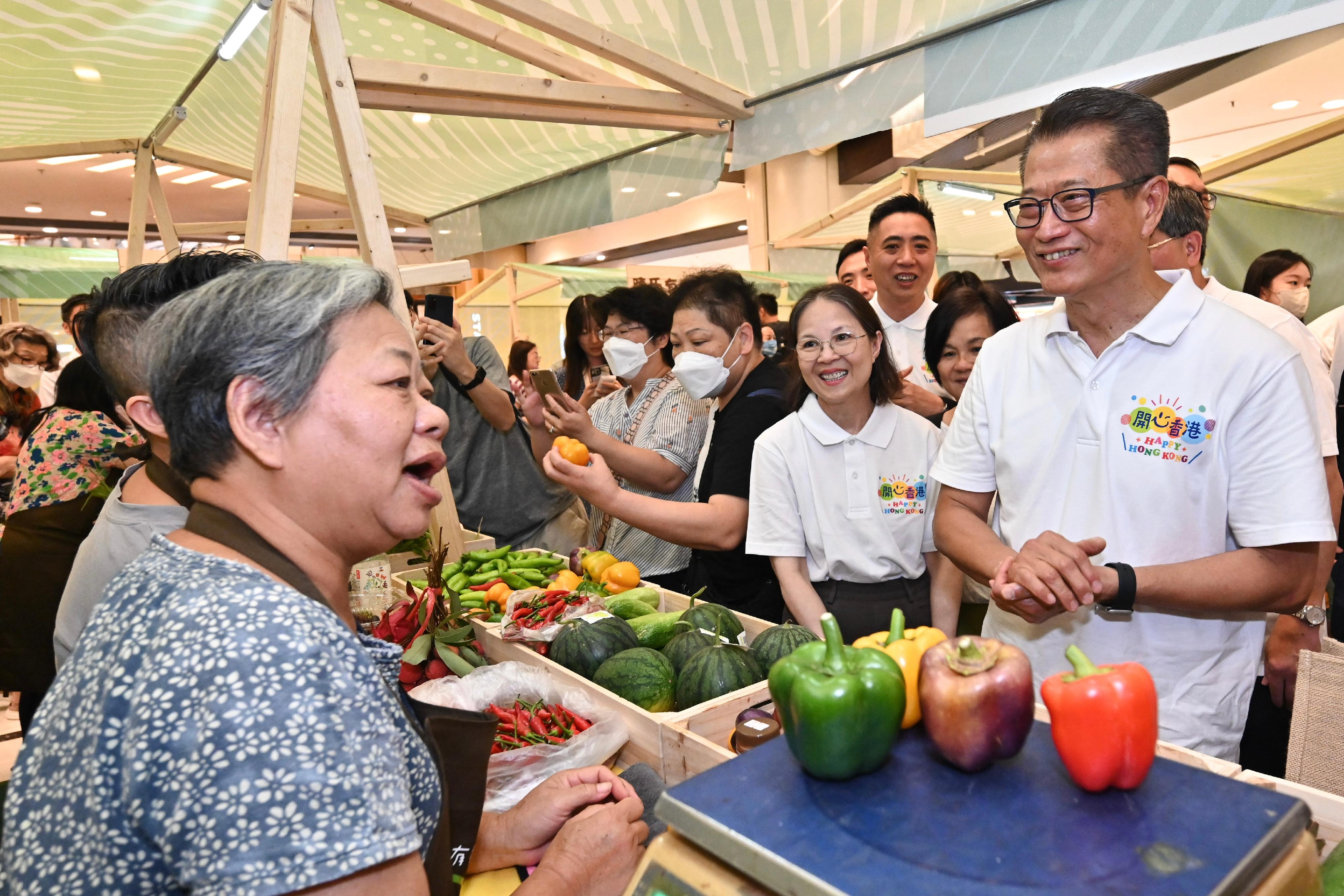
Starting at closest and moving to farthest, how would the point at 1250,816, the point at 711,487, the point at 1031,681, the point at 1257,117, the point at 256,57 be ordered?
1. the point at 1250,816
2. the point at 1031,681
3. the point at 711,487
4. the point at 256,57
5. the point at 1257,117

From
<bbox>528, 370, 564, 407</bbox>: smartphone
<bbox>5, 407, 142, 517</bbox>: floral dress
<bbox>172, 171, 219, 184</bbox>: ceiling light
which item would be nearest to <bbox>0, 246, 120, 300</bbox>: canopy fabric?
<bbox>172, 171, 219, 184</bbox>: ceiling light

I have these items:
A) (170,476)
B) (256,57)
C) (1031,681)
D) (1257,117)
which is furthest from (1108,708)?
(1257,117)

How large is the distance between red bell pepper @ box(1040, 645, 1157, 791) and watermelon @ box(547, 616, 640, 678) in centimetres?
145

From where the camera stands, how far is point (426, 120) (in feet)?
15.9

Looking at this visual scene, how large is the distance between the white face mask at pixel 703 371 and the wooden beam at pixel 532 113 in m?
1.41

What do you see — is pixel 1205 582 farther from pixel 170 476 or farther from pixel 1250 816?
pixel 170 476

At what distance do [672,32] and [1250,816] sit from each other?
12.2 feet

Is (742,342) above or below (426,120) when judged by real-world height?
below

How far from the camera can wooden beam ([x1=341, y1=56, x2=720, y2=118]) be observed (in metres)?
3.14

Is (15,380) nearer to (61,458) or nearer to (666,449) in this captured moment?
(61,458)

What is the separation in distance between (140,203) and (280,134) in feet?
10.2

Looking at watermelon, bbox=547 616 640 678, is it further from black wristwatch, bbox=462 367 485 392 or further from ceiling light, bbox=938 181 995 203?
ceiling light, bbox=938 181 995 203

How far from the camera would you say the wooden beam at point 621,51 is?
125 inches

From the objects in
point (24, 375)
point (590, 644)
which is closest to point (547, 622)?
point (590, 644)
